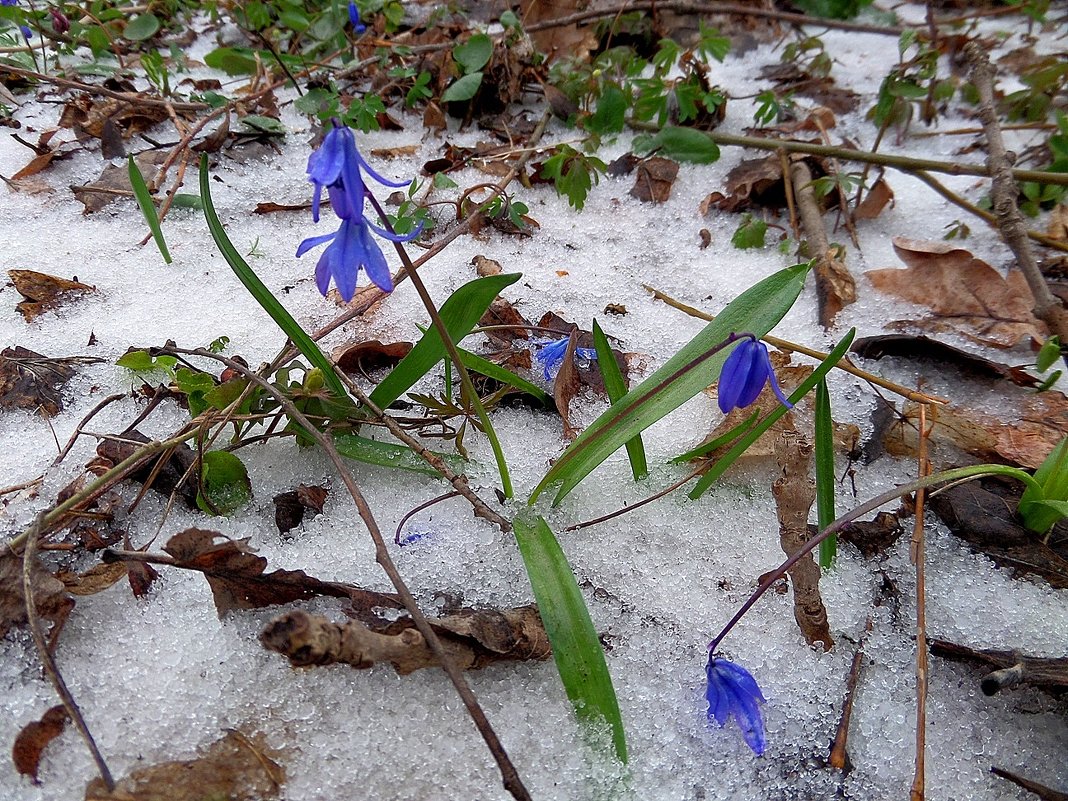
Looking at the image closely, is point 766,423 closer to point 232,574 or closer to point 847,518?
point 847,518

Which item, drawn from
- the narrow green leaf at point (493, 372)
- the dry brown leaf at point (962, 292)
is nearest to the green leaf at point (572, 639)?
the narrow green leaf at point (493, 372)

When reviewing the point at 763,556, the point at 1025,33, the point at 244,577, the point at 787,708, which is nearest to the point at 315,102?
the point at 244,577

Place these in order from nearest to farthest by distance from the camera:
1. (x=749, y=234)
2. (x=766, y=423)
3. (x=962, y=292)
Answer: (x=766, y=423) < (x=962, y=292) < (x=749, y=234)

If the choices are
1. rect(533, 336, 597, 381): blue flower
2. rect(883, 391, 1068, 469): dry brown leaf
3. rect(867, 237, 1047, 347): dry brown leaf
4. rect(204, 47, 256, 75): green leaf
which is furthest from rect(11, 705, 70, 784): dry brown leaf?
rect(204, 47, 256, 75): green leaf

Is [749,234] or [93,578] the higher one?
[749,234]

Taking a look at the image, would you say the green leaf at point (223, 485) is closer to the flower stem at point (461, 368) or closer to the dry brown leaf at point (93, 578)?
the dry brown leaf at point (93, 578)

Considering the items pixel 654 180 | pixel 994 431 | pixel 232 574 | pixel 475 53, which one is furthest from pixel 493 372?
pixel 475 53
